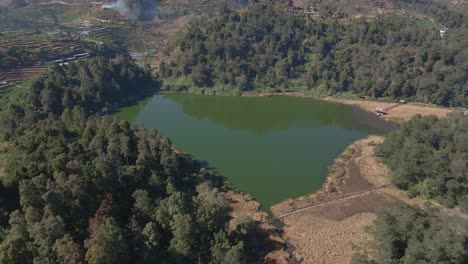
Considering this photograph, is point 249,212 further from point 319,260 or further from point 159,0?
point 159,0

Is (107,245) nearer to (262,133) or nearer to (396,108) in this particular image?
(262,133)

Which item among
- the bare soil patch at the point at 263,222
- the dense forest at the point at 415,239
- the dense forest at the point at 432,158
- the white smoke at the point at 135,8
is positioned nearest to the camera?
the dense forest at the point at 415,239

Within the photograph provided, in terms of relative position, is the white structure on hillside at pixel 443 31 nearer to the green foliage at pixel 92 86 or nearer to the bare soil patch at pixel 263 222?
the green foliage at pixel 92 86

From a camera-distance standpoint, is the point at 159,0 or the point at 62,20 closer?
the point at 62,20

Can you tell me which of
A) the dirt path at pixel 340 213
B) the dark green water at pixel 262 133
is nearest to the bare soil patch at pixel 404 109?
the dark green water at pixel 262 133

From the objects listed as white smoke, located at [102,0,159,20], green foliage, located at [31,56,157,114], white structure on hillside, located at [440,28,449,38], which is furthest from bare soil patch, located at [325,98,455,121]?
white smoke, located at [102,0,159,20]

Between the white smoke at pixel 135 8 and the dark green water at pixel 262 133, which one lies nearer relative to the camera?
the dark green water at pixel 262 133

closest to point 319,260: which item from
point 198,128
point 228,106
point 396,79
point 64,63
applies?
point 198,128
